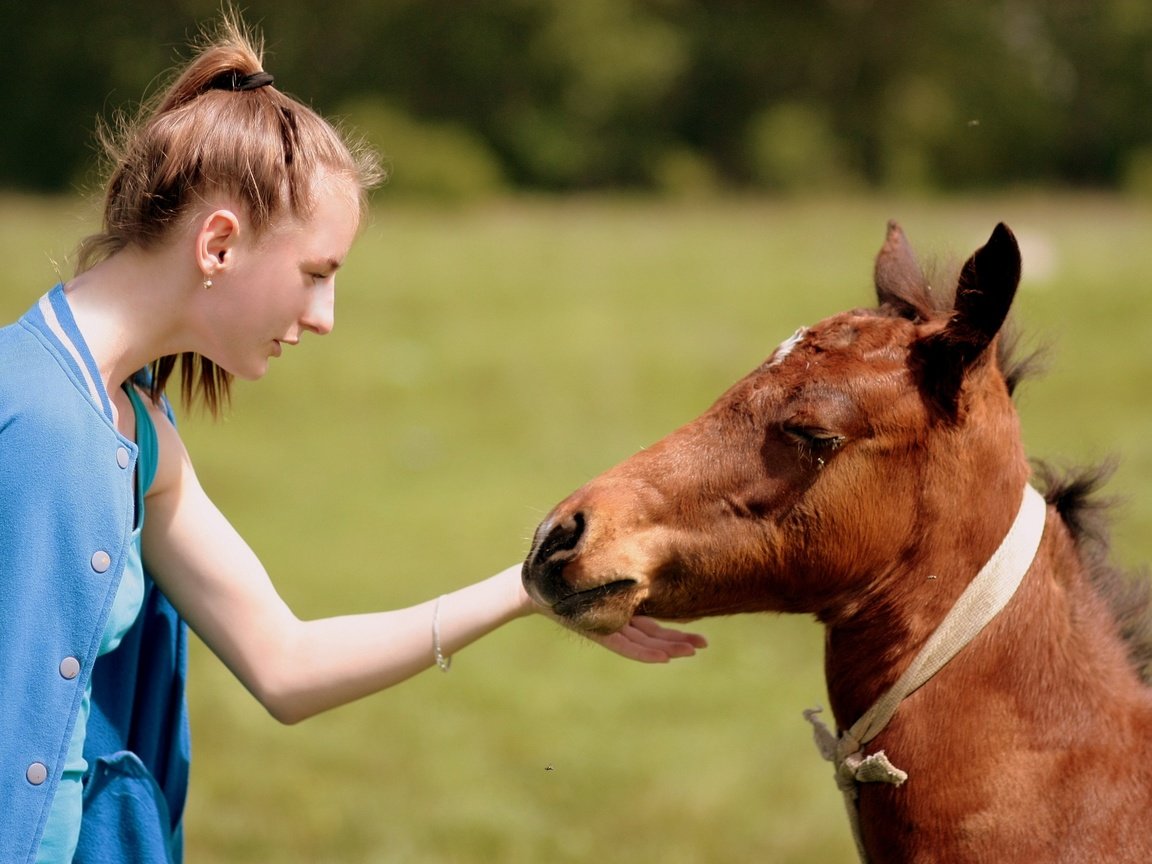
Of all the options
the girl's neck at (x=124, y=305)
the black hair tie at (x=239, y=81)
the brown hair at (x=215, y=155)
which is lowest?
the girl's neck at (x=124, y=305)

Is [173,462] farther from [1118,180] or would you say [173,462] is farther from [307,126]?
[1118,180]

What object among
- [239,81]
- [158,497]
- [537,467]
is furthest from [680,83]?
[158,497]

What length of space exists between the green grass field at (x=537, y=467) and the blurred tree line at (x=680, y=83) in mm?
13572

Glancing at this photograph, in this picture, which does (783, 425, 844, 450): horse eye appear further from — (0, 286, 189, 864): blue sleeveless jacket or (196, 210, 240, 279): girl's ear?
(0, 286, 189, 864): blue sleeveless jacket

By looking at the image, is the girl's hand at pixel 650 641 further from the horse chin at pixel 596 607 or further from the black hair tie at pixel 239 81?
the black hair tie at pixel 239 81

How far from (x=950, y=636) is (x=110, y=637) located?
4.71 ft

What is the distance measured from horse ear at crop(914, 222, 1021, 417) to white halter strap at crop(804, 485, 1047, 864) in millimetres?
264

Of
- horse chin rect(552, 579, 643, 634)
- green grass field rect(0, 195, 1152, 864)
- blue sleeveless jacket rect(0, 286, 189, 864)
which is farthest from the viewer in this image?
→ green grass field rect(0, 195, 1152, 864)

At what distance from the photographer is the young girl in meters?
2.23

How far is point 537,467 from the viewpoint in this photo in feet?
38.7

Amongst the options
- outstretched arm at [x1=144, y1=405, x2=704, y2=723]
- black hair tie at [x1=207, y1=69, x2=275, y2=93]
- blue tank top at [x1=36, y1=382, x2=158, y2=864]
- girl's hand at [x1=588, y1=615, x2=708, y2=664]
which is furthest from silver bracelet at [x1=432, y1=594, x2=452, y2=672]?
black hair tie at [x1=207, y1=69, x2=275, y2=93]

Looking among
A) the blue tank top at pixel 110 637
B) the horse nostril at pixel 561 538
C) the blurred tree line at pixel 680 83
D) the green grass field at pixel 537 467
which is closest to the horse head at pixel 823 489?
the horse nostril at pixel 561 538

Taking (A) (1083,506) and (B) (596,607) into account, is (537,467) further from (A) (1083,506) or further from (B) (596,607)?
(B) (596,607)

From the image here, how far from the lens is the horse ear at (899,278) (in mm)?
2627
